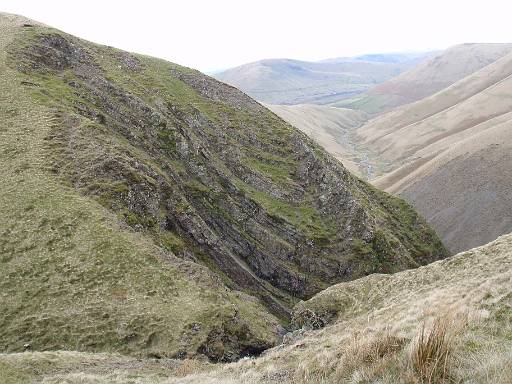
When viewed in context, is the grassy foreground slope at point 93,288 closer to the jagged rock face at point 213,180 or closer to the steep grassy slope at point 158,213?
the steep grassy slope at point 158,213

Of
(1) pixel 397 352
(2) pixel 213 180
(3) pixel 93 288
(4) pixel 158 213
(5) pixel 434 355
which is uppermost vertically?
(5) pixel 434 355

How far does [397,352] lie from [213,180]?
5786 centimetres

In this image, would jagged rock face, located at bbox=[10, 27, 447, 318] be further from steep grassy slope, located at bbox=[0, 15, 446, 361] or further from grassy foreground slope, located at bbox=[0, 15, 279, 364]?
grassy foreground slope, located at bbox=[0, 15, 279, 364]

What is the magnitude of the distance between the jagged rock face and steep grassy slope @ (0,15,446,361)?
0.25 meters

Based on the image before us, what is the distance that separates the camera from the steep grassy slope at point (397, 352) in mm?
10133

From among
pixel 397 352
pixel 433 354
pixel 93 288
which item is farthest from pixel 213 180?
pixel 433 354

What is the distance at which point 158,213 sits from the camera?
52.2m

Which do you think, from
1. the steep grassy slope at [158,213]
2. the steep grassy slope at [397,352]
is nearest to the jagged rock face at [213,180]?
the steep grassy slope at [158,213]

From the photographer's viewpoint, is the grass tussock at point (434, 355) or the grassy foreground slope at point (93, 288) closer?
the grass tussock at point (434, 355)

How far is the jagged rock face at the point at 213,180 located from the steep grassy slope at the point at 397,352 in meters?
22.4

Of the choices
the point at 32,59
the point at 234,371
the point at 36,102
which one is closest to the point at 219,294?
the point at 234,371

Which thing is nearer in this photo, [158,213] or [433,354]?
[433,354]

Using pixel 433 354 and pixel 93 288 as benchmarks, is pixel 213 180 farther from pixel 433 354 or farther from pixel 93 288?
pixel 433 354

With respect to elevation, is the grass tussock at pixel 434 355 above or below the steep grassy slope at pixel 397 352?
above
